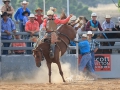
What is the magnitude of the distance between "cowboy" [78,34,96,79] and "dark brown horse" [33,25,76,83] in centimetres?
59

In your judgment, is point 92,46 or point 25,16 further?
point 25,16

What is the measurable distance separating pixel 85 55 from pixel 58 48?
77.5 inches

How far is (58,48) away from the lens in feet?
63.1

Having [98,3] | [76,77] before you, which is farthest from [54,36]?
[98,3]

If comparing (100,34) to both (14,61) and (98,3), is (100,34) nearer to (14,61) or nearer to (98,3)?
(14,61)

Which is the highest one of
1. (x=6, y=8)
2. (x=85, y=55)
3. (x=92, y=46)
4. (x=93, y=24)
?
(x=6, y=8)

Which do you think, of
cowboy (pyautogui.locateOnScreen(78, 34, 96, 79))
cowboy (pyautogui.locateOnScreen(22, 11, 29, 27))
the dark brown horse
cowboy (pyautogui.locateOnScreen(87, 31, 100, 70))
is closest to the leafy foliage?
cowboy (pyautogui.locateOnScreen(22, 11, 29, 27))

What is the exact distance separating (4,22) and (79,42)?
2790mm

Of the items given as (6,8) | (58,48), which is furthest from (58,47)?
(6,8)

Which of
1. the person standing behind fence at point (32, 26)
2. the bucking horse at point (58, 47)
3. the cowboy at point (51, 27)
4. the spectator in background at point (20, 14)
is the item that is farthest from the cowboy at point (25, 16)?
the cowboy at point (51, 27)

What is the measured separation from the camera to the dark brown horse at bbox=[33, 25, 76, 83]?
19.0 metres

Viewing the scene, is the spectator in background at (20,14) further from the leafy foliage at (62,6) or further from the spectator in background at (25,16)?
the leafy foliage at (62,6)

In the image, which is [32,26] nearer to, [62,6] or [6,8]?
[6,8]

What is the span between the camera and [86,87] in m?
16.6
